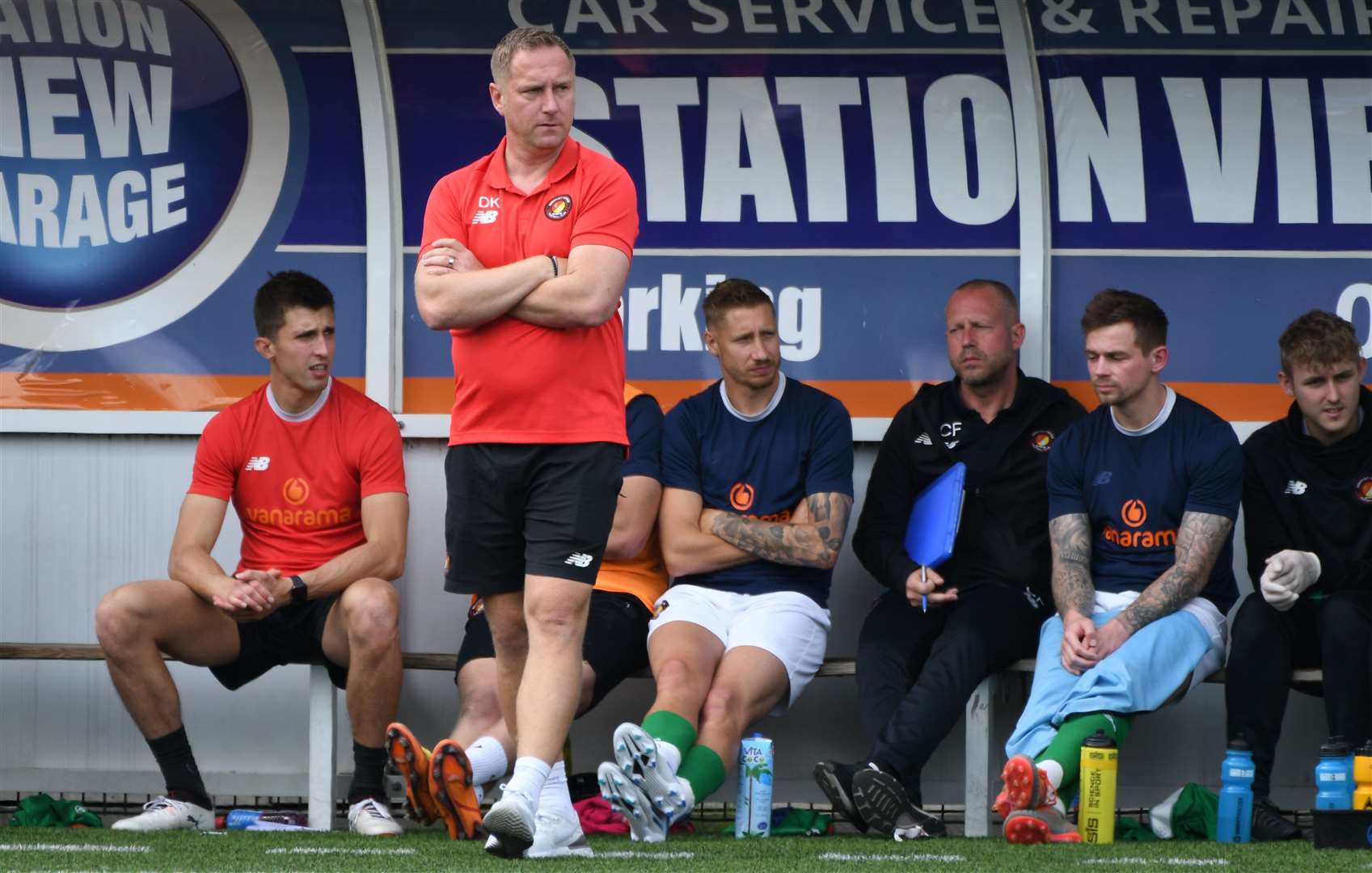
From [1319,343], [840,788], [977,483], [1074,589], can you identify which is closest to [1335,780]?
[1074,589]

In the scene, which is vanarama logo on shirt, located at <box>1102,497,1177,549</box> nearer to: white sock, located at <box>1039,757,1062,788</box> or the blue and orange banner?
white sock, located at <box>1039,757,1062,788</box>

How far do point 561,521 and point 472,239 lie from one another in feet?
2.20

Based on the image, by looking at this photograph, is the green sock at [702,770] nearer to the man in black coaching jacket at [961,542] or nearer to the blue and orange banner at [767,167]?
the man in black coaching jacket at [961,542]

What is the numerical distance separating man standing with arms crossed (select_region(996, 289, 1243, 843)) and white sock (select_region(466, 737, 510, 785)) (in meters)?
1.37

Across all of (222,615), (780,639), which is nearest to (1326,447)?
(780,639)

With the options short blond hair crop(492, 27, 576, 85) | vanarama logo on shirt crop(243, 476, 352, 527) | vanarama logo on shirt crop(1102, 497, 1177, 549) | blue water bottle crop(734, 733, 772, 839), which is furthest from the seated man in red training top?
vanarama logo on shirt crop(1102, 497, 1177, 549)

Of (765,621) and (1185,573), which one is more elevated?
(1185,573)

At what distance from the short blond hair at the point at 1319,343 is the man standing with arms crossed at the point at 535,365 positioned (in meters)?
2.17

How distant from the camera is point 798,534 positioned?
5371 millimetres

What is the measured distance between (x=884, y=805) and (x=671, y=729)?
1.90 ft

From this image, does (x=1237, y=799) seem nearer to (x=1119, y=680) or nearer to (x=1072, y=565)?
(x=1119, y=680)

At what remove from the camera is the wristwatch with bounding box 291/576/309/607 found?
5.21 metres

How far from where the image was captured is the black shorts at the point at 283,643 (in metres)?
5.25

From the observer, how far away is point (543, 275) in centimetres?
395
